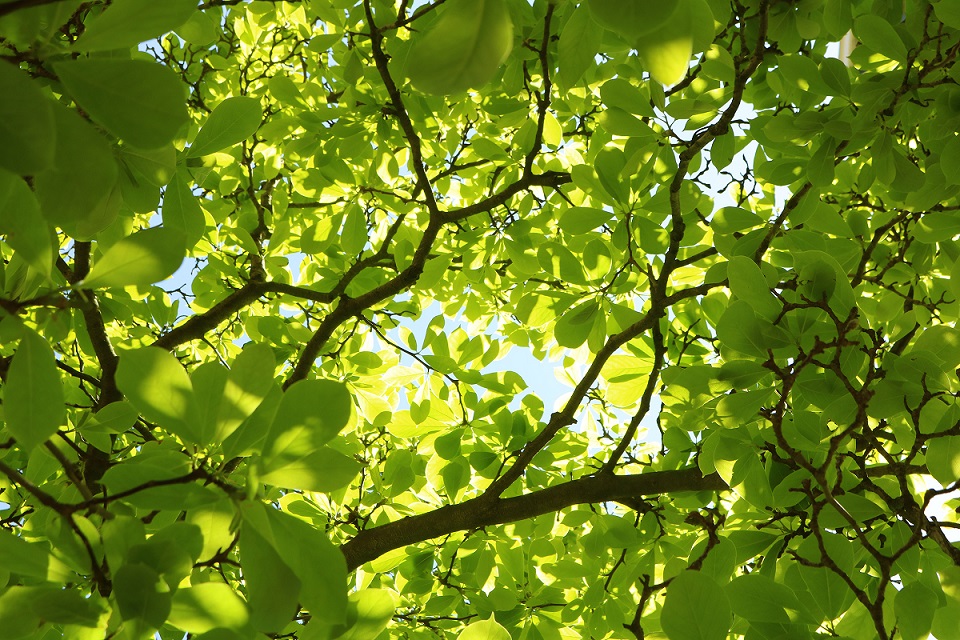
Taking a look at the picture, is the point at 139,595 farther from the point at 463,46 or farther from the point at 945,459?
the point at 945,459

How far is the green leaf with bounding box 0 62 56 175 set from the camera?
19.4 inches

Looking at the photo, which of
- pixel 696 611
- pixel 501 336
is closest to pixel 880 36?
pixel 696 611

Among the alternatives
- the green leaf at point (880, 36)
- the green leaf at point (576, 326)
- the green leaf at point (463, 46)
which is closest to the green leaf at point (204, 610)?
the green leaf at point (463, 46)

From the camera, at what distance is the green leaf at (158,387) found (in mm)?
684

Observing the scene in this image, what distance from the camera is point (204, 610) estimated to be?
0.71 metres

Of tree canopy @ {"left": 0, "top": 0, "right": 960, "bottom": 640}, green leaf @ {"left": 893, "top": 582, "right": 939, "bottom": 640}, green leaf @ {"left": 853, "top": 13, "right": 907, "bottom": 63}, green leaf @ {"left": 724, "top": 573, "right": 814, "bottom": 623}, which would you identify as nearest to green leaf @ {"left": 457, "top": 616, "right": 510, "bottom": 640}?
tree canopy @ {"left": 0, "top": 0, "right": 960, "bottom": 640}

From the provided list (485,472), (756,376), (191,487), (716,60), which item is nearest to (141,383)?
(191,487)

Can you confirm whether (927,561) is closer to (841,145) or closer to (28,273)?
(841,145)

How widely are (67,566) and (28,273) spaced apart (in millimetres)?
356

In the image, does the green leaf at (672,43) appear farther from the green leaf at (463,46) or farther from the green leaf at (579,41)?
the green leaf at (579,41)

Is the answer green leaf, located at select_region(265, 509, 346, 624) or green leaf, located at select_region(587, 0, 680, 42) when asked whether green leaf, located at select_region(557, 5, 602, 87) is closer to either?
green leaf, located at select_region(587, 0, 680, 42)

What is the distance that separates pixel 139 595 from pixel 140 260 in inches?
12.6

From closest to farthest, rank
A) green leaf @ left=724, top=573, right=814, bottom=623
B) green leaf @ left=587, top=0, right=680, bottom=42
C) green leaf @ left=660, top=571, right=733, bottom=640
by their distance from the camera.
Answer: green leaf @ left=587, top=0, right=680, bottom=42, green leaf @ left=660, top=571, right=733, bottom=640, green leaf @ left=724, top=573, right=814, bottom=623

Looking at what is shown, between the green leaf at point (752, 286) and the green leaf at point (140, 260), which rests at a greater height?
the green leaf at point (752, 286)
